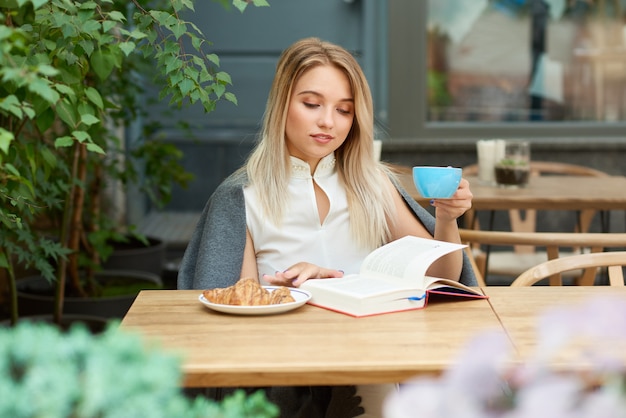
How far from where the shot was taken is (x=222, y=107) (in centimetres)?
579

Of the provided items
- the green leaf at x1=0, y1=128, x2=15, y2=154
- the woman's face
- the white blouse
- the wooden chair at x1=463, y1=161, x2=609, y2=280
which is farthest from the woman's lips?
the wooden chair at x1=463, y1=161, x2=609, y2=280

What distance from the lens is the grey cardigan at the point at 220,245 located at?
2125mm

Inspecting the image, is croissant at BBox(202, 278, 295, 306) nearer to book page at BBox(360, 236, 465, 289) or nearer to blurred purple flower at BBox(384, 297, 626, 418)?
book page at BBox(360, 236, 465, 289)

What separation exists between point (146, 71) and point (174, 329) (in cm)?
259

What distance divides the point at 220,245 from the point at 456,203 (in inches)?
22.1

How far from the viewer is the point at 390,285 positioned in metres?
1.75

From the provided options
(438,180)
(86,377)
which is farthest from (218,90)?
(86,377)

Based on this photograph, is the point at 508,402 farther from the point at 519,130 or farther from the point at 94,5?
the point at 519,130

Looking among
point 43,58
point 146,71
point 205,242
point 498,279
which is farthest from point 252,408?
point 498,279

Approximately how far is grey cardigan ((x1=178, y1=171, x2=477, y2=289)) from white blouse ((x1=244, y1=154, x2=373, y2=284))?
0.05 meters

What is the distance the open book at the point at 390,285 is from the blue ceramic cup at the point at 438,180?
11cm

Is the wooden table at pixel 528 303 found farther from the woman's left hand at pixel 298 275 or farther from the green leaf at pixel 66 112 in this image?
the green leaf at pixel 66 112

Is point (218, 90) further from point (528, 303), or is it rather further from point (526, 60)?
point (526, 60)

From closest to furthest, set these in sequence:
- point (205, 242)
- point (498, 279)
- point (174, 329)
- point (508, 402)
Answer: point (508, 402) < point (174, 329) < point (205, 242) < point (498, 279)
